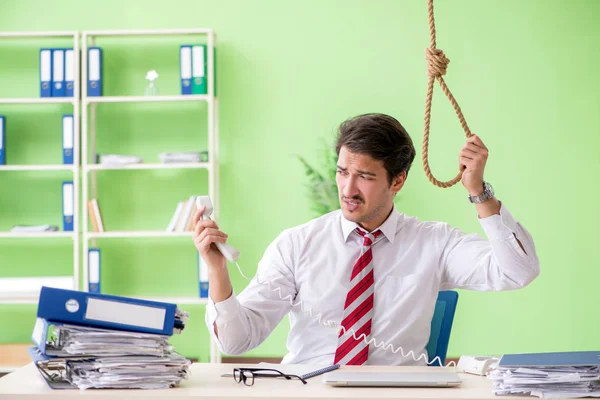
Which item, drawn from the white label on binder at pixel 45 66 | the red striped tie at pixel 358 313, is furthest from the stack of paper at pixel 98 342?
the white label on binder at pixel 45 66

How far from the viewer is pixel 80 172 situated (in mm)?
4559

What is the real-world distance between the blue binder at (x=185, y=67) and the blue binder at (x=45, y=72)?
747mm

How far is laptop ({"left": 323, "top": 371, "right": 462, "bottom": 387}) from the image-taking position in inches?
64.3

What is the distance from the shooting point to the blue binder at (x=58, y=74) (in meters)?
4.43

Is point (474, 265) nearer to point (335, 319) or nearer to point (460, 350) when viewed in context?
point (335, 319)

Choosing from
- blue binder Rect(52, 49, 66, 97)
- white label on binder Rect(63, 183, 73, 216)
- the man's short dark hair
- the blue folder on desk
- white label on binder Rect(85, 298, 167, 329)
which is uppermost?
blue binder Rect(52, 49, 66, 97)

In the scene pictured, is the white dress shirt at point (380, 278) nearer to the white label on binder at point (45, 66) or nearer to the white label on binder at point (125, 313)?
the white label on binder at point (125, 313)

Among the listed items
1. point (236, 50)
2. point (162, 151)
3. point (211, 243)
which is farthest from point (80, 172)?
point (211, 243)

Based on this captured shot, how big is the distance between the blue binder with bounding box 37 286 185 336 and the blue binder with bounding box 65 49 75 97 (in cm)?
304

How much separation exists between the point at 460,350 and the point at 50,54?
2930mm

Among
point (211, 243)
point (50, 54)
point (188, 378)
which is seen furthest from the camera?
point (50, 54)

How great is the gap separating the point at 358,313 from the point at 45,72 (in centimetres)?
293

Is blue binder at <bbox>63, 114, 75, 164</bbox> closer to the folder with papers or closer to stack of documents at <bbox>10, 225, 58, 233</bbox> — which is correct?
stack of documents at <bbox>10, 225, 58, 233</bbox>

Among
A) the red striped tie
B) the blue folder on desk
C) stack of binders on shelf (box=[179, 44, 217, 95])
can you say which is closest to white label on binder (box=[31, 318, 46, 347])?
the red striped tie
